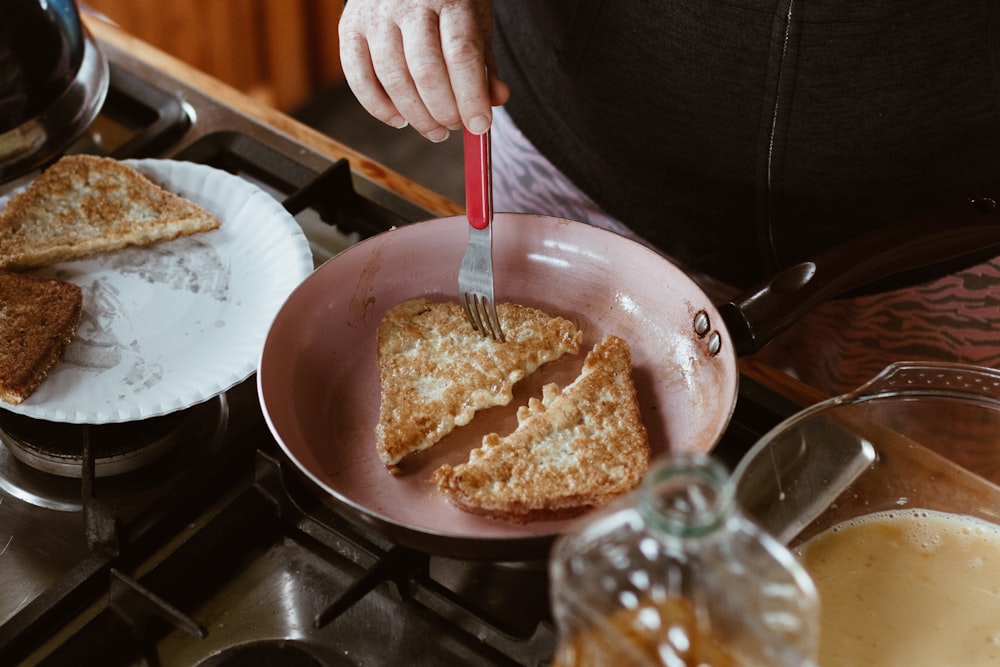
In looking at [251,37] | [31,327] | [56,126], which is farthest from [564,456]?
[251,37]

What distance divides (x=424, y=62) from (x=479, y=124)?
0.07 m

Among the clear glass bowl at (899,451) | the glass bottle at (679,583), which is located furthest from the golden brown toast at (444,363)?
the glass bottle at (679,583)

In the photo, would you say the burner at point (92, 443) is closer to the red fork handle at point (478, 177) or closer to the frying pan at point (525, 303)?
the frying pan at point (525, 303)

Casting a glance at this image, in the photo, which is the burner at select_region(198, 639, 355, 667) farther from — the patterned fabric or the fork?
the patterned fabric

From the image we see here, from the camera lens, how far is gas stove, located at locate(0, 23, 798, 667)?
778mm

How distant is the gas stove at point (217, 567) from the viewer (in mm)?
778

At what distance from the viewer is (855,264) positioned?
868mm

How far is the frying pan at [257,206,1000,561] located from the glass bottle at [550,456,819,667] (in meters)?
0.24

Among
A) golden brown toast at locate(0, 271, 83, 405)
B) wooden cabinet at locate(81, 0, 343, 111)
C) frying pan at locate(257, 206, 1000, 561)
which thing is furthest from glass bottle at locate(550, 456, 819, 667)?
wooden cabinet at locate(81, 0, 343, 111)

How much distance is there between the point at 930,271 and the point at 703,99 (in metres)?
0.31

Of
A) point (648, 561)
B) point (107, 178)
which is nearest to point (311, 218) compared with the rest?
point (107, 178)

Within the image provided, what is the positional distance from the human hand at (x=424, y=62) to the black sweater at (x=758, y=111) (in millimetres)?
227

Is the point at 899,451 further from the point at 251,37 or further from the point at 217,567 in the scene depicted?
the point at 251,37

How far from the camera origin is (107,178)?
116 centimetres
